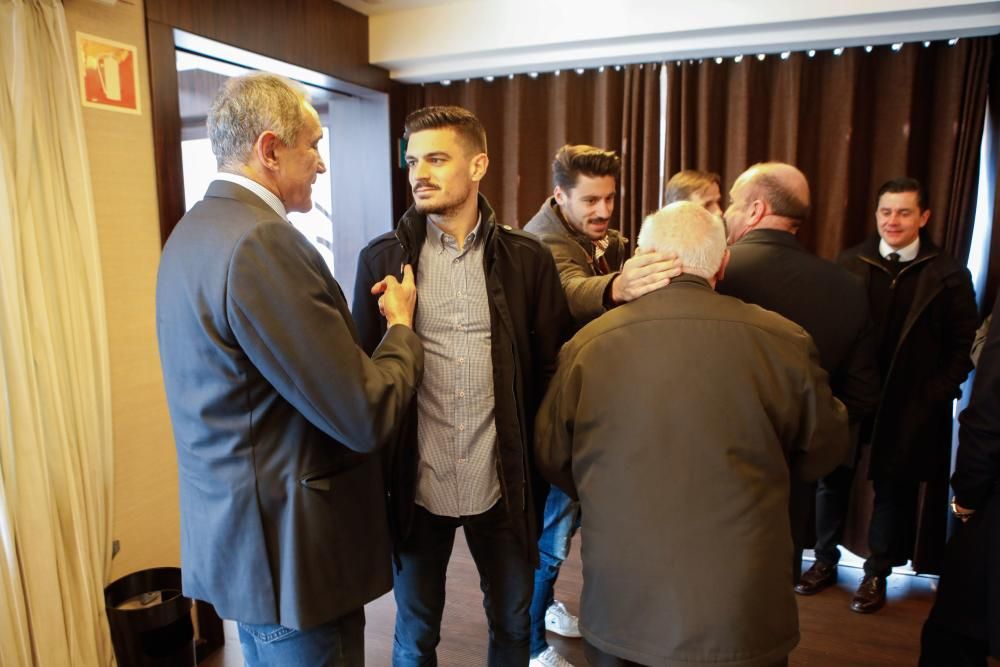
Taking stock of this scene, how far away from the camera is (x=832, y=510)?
287cm

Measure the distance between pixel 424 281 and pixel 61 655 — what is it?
1.50m

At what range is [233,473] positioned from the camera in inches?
46.8

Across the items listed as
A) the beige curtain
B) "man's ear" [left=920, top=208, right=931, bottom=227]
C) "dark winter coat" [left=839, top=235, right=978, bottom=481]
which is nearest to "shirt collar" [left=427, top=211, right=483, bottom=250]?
the beige curtain

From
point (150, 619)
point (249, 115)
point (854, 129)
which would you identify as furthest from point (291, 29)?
point (854, 129)

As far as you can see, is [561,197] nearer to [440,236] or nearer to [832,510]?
[440,236]

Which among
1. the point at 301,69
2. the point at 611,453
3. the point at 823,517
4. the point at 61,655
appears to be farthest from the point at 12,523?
the point at 823,517

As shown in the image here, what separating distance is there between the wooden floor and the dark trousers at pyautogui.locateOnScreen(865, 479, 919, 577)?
0.17 m

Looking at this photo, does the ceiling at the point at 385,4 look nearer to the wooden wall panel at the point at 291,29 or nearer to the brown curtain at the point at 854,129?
the wooden wall panel at the point at 291,29

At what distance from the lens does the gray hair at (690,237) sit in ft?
4.52

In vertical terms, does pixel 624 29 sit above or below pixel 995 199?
above

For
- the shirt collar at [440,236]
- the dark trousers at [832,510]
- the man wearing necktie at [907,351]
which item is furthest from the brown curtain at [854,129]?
the shirt collar at [440,236]

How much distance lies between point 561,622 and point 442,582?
36.4 inches

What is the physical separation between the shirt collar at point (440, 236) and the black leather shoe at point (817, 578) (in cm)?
216

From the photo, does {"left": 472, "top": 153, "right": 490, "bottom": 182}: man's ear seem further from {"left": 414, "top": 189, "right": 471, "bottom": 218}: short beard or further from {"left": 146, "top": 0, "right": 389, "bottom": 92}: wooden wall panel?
{"left": 146, "top": 0, "right": 389, "bottom": 92}: wooden wall panel
